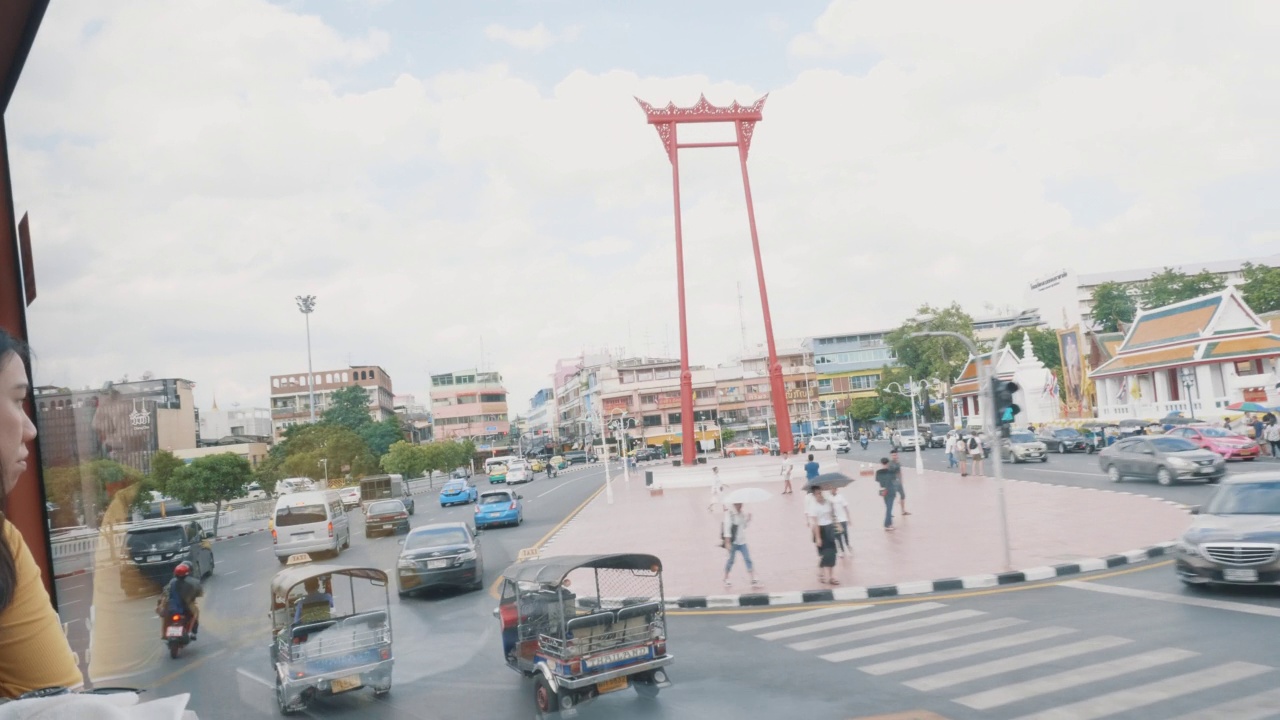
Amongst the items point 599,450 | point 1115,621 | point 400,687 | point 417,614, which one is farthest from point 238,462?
point 599,450

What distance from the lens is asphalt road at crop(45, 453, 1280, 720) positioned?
266 inches

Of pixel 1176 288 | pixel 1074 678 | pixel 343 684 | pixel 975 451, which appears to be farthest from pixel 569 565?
pixel 1176 288

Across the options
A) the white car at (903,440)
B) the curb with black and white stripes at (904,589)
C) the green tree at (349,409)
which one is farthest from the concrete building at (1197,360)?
the green tree at (349,409)

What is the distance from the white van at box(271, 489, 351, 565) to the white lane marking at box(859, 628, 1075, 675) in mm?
15851

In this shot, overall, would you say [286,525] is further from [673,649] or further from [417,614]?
[673,649]

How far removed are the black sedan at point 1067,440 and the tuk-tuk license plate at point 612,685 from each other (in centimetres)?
3577

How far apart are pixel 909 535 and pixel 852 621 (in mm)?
→ 7205

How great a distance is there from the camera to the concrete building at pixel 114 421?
382 centimetres

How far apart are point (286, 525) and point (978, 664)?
17.3m

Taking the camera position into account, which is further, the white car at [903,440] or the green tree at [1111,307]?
the green tree at [1111,307]

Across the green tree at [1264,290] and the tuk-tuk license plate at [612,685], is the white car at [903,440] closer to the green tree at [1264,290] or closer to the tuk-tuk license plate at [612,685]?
the green tree at [1264,290]

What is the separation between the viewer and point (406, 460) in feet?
118

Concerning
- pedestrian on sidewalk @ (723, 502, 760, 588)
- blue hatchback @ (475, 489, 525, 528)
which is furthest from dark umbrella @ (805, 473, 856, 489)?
blue hatchback @ (475, 489, 525, 528)

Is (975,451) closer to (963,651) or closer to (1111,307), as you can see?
(963,651)
